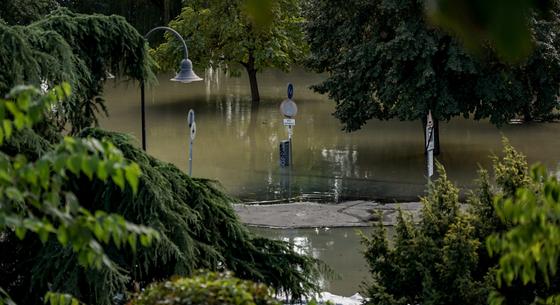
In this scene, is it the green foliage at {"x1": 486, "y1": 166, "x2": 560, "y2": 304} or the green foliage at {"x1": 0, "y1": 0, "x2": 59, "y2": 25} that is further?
the green foliage at {"x1": 0, "y1": 0, "x2": 59, "y2": 25}

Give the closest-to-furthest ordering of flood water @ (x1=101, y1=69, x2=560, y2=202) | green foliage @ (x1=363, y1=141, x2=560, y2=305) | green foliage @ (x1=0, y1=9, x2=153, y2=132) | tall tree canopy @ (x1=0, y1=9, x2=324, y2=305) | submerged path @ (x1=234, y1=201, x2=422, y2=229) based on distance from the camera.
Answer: green foliage @ (x1=363, y1=141, x2=560, y2=305), tall tree canopy @ (x1=0, y1=9, x2=324, y2=305), green foliage @ (x1=0, y1=9, x2=153, y2=132), submerged path @ (x1=234, y1=201, x2=422, y2=229), flood water @ (x1=101, y1=69, x2=560, y2=202)

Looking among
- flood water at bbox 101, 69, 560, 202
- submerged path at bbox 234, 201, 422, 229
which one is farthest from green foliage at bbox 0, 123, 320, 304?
flood water at bbox 101, 69, 560, 202

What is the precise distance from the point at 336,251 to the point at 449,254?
7919mm

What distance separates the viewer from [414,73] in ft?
78.4

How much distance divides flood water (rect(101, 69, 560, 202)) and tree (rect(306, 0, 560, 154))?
1.44m

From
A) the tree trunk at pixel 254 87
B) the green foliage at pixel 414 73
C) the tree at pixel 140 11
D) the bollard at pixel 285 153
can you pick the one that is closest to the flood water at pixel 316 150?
the bollard at pixel 285 153

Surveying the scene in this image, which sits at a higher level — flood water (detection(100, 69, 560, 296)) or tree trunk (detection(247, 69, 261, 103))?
tree trunk (detection(247, 69, 261, 103))

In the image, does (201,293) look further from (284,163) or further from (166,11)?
(166,11)

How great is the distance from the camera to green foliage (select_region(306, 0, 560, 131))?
23.4 m

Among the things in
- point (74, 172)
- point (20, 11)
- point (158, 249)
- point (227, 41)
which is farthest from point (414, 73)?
point (74, 172)

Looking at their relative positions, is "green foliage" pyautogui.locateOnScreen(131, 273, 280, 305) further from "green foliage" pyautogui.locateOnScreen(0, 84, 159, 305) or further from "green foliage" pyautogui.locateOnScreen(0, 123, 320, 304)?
"green foliage" pyautogui.locateOnScreen(0, 123, 320, 304)

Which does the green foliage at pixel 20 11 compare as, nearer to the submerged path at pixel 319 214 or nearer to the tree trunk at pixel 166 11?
the tree trunk at pixel 166 11

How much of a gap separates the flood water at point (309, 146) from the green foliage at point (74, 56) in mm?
8606

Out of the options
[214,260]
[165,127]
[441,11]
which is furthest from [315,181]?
[441,11]
